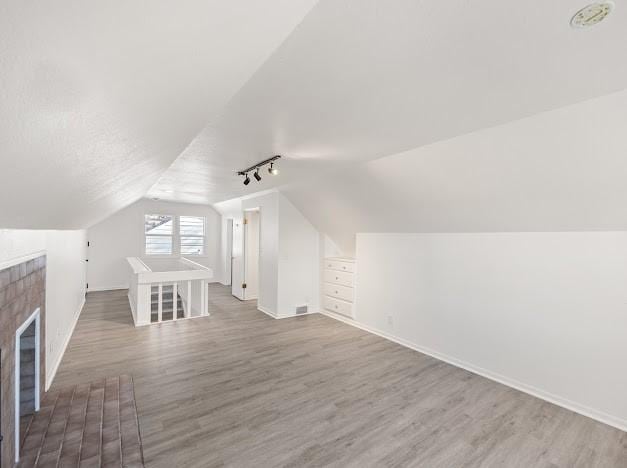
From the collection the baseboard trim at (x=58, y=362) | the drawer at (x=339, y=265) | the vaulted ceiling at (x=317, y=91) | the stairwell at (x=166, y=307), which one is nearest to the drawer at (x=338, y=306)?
the drawer at (x=339, y=265)

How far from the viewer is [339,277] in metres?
5.06

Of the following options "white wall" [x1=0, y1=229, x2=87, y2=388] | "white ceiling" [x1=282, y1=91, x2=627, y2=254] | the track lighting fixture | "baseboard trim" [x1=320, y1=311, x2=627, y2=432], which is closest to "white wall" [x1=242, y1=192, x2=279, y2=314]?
the track lighting fixture

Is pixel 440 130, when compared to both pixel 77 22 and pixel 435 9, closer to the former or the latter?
pixel 435 9

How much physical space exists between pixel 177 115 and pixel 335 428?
233cm

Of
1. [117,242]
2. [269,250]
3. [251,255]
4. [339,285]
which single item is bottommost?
[339,285]

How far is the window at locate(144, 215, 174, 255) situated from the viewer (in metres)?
7.57

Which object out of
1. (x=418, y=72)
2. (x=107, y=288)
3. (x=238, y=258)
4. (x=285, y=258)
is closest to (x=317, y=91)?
(x=418, y=72)

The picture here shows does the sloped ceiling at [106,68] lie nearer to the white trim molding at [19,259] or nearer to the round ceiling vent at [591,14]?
the white trim molding at [19,259]

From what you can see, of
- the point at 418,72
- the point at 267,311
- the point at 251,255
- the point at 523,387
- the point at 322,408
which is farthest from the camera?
the point at 251,255

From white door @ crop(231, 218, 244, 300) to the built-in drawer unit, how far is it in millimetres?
2102

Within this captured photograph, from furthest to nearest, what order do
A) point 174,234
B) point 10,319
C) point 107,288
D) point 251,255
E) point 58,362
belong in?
point 174,234 → point 107,288 → point 251,255 → point 58,362 → point 10,319

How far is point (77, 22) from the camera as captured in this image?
16.9 inches

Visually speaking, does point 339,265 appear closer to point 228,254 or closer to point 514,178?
point 514,178

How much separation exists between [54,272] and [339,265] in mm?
3725
